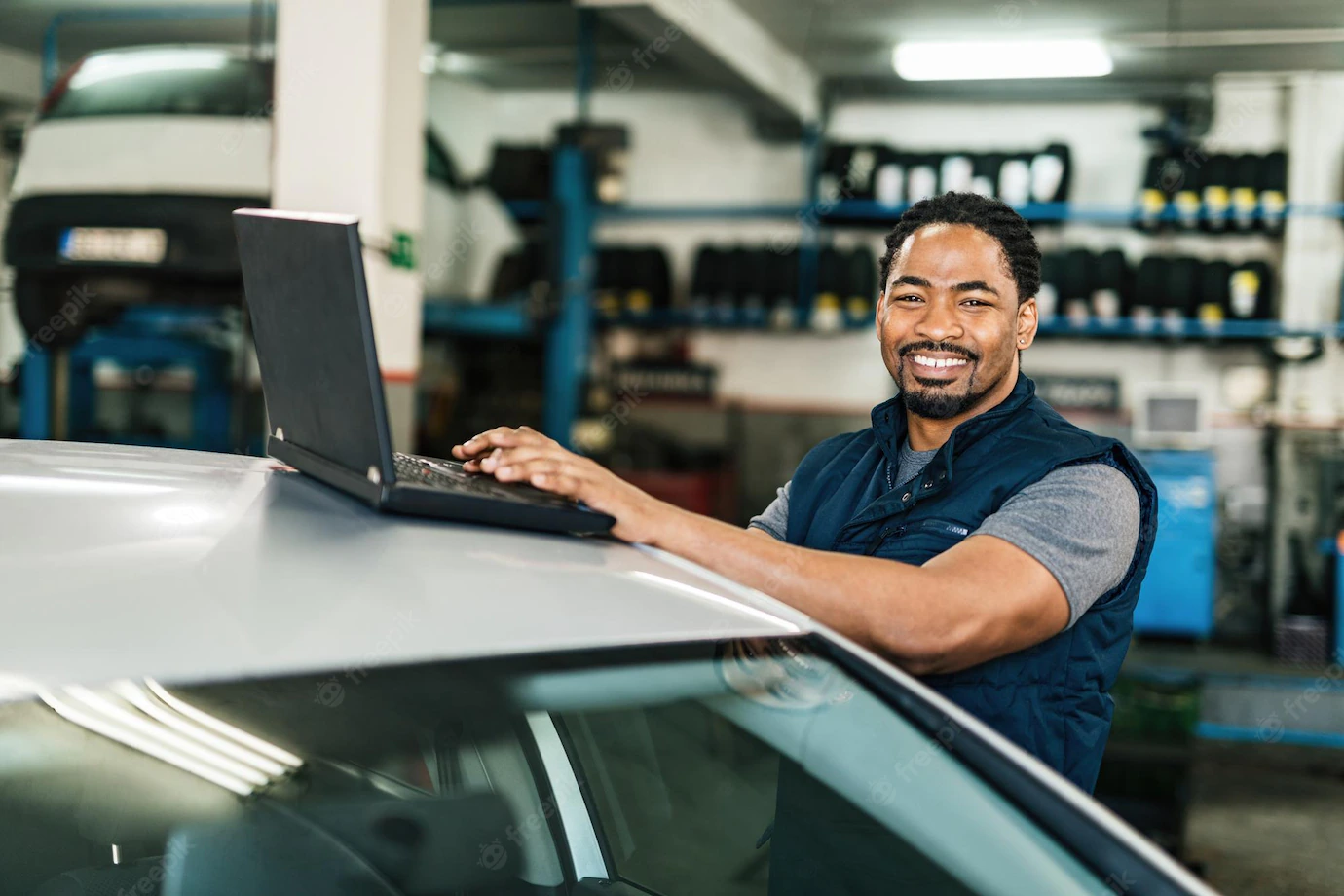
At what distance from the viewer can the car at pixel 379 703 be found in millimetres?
Answer: 959

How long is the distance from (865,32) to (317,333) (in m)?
7.47

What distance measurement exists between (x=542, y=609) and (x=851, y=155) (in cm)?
818

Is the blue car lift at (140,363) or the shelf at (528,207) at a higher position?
the shelf at (528,207)

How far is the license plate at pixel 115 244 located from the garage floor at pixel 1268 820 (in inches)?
179

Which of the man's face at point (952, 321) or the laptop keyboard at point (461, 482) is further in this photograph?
the man's face at point (952, 321)

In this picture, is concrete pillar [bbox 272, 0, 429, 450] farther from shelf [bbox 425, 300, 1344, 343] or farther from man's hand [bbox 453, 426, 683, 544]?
man's hand [bbox 453, 426, 683, 544]

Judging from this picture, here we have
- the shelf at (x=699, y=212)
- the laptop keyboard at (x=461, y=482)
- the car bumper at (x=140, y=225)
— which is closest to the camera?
the laptop keyboard at (x=461, y=482)

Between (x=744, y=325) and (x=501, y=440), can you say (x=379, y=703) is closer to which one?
(x=501, y=440)

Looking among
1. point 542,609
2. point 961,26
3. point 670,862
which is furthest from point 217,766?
point 961,26

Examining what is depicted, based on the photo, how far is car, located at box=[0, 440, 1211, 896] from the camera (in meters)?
0.96

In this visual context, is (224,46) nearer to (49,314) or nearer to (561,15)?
(561,15)

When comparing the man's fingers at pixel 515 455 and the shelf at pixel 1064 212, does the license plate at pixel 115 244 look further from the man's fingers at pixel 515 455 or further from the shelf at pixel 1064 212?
the shelf at pixel 1064 212

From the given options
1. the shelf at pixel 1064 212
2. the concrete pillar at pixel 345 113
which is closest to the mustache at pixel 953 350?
the concrete pillar at pixel 345 113

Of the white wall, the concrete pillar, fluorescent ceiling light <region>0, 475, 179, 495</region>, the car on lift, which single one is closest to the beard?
fluorescent ceiling light <region>0, 475, 179, 495</region>
